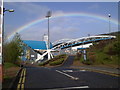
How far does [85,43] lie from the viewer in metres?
110

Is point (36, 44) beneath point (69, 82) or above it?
above

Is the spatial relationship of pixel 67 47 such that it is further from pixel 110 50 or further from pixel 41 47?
pixel 110 50

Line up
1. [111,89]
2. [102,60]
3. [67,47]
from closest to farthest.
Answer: [111,89] < [102,60] < [67,47]

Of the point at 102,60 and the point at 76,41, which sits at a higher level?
the point at 76,41

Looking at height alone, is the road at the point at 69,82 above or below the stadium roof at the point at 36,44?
below

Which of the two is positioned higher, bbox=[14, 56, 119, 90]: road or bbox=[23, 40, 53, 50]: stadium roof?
bbox=[23, 40, 53, 50]: stadium roof

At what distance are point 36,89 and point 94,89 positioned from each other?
2.70 m

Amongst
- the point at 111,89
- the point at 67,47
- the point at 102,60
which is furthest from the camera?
the point at 67,47

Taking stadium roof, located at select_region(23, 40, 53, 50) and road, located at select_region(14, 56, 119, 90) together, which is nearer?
road, located at select_region(14, 56, 119, 90)

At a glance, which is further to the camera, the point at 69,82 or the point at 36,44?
A: the point at 36,44

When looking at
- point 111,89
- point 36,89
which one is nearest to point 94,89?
point 111,89

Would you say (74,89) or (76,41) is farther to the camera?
(76,41)

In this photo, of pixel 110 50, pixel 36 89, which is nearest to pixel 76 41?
pixel 110 50

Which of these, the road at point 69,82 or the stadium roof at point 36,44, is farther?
the stadium roof at point 36,44
